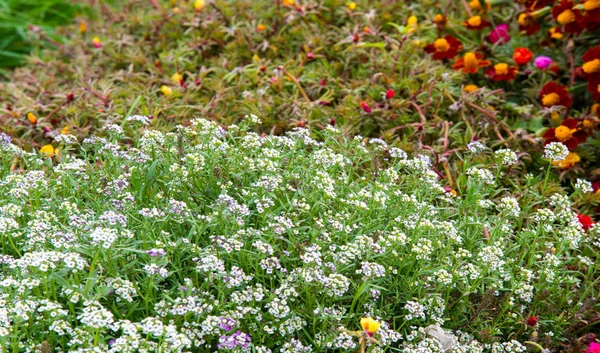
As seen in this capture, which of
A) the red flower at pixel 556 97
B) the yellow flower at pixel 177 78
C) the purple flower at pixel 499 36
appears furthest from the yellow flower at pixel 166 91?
the red flower at pixel 556 97

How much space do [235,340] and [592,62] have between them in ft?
8.07

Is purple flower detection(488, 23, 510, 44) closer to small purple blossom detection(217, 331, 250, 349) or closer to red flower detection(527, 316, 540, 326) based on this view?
red flower detection(527, 316, 540, 326)

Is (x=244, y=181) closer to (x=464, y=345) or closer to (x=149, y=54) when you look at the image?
(x=464, y=345)

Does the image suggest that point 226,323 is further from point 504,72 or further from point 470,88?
point 504,72

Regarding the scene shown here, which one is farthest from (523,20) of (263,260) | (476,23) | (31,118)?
(31,118)

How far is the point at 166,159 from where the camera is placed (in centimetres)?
257

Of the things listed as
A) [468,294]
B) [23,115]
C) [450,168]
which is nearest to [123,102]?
[23,115]

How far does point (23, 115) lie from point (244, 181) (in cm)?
184

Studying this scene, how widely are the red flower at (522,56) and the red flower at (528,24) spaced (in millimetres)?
210

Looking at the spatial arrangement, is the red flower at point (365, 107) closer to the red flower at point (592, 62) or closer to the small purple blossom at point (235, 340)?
the red flower at point (592, 62)

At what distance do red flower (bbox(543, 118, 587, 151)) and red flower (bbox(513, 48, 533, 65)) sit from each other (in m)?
0.51

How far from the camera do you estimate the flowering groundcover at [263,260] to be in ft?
6.59

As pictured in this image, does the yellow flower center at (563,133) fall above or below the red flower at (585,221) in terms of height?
above

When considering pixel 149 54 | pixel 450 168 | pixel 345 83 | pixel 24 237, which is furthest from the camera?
pixel 149 54
